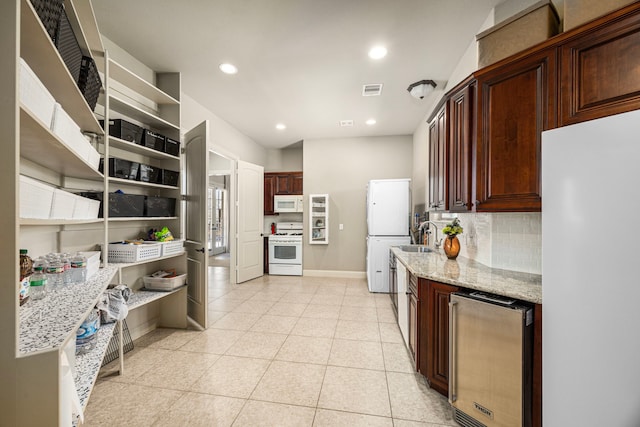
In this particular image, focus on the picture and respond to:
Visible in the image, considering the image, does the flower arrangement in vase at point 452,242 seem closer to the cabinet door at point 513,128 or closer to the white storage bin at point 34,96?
the cabinet door at point 513,128

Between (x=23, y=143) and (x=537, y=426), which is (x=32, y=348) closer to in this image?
(x=23, y=143)

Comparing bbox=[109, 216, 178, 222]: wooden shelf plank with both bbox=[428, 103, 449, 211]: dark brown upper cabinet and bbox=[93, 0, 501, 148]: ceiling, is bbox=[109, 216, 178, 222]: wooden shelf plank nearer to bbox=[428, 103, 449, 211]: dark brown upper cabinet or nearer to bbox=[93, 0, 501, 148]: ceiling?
bbox=[93, 0, 501, 148]: ceiling

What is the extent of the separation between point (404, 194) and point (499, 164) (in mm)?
2707

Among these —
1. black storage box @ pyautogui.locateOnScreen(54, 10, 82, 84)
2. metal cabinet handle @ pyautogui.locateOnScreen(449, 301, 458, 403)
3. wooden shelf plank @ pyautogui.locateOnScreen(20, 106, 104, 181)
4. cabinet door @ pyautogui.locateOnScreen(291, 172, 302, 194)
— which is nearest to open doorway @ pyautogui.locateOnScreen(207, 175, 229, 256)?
cabinet door @ pyautogui.locateOnScreen(291, 172, 302, 194)

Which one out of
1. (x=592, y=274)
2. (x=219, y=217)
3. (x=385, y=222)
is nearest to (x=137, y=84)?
(x=592, y=274)

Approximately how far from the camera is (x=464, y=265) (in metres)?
2.35

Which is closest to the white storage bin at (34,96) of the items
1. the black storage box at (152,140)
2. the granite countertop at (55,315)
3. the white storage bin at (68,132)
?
the white storage bin at (68,132)

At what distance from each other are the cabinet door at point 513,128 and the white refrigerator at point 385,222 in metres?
2.59

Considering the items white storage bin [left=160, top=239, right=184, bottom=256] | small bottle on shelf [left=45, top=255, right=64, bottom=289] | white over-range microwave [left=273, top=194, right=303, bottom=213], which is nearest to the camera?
small bottle on shelf [left=45, top=255, right=64, bottom=289]

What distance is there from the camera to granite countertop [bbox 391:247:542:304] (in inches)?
59.7

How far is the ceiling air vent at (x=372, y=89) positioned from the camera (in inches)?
133

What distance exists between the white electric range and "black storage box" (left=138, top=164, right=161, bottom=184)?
3256mm

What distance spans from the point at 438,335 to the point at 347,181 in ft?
13.2

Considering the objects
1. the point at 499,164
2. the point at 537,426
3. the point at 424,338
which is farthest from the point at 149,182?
the point at 537,426
